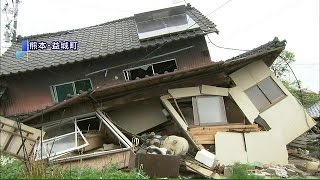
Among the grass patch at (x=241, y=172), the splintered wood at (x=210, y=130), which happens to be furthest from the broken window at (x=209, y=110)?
the grass patch at (x=241, y=172)

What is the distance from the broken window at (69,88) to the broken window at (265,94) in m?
6.70

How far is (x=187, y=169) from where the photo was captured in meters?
9.55

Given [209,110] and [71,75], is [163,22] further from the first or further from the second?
[209,110]

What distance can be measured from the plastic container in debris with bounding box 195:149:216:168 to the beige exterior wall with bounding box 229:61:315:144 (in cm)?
244

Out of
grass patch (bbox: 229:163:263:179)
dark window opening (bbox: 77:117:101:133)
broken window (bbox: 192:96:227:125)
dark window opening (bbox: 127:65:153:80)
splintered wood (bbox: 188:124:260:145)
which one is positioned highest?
dark window opening (bbox: 127:65:153:80)

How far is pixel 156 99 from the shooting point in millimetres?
12250

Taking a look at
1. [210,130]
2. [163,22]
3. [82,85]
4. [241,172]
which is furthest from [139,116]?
[163,22]

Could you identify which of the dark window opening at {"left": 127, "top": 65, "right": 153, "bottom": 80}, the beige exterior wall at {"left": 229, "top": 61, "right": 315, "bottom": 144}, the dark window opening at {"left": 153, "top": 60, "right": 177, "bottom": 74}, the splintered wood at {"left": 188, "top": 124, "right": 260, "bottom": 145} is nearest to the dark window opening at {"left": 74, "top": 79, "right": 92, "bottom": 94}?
the dark window opening at {"left": 127, "top": 65, "right": 153, "bottom": 80}

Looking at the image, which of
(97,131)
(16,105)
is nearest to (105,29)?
(16,105)

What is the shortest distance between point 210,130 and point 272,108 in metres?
2.54

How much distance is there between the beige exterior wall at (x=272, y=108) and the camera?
474 inches

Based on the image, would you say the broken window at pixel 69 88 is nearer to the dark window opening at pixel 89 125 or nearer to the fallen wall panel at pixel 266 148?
the dark window opening at pixel 89 125

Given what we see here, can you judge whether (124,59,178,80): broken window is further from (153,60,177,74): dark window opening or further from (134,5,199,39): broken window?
(134,5,199,39): broken window

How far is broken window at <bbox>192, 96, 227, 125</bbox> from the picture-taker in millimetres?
11727
